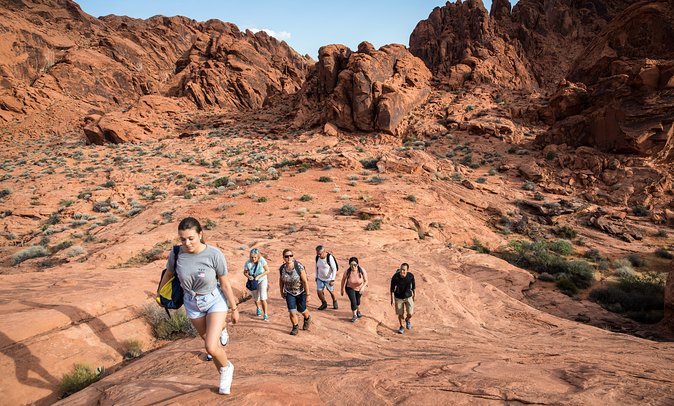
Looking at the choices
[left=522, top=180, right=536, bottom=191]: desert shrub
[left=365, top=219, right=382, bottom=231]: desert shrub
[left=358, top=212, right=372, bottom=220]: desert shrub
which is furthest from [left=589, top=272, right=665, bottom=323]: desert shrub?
[left=522, top=180, right=536, bottom=191]: desert shrub

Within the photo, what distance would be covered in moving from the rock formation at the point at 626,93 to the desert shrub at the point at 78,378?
98.2 ft

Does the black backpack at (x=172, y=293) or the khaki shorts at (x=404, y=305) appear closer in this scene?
the black backpack at (x=172, y=293)

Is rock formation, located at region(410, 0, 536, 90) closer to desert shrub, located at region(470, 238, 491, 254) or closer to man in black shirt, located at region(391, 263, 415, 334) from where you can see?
desert shrub, located at region(470, 238, 491, 254)

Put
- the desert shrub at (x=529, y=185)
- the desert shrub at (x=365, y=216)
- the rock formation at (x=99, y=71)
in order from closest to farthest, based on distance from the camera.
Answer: the desert shrub at (x=365, y=216), the desert shrub at (x=529, y=185), the rock formation at (x=99, y=71)

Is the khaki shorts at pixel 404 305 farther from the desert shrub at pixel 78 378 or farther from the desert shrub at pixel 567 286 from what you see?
the desert shrub at pixel 567 286

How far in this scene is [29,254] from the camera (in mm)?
12750

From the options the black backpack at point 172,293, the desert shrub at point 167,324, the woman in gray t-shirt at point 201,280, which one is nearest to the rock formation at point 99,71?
the desert shrub at point 167,324

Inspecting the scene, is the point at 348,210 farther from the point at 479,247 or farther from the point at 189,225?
the point at 189,225

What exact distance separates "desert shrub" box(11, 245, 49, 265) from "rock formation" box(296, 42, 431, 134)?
28.0m

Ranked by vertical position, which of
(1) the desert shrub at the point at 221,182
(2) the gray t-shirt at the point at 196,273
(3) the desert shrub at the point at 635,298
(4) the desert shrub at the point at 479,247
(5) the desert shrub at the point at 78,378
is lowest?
(3) the desert shrub at the point at 635,298

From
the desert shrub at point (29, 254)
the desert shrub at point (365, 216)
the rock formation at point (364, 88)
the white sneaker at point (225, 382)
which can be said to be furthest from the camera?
the rock formation at point (364, 88)

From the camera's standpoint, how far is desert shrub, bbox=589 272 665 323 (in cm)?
871

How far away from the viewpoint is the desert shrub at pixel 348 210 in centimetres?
1570

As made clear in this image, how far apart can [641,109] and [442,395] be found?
29.0 metres
